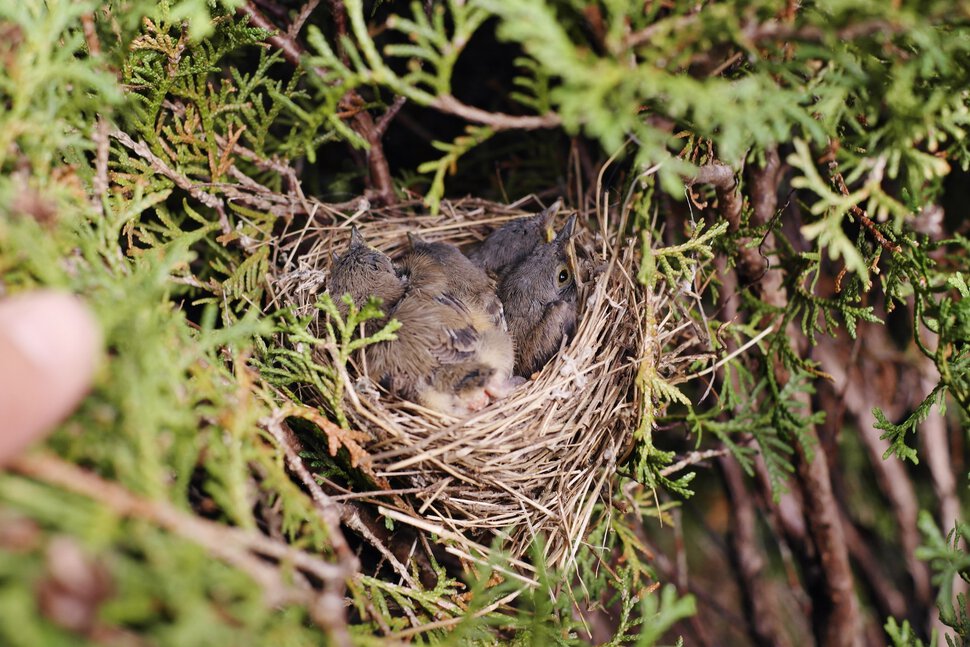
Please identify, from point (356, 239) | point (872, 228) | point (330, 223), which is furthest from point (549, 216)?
point (872, 228)

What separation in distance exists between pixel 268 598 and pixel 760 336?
165 cm

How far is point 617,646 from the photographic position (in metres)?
1.85

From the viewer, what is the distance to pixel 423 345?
7.14 ft

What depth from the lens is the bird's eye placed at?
8.13ft

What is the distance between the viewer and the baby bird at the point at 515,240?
259 centimetres

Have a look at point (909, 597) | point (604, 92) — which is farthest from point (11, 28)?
point (909, 597)

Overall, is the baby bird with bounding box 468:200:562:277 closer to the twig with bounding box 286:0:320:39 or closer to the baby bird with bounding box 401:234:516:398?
the baby bird with bounding box 401:234:516:398

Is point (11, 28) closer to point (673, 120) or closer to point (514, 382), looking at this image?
Answer: point (673, 120)

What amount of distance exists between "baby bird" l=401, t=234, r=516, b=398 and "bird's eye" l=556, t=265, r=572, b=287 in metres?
0.24

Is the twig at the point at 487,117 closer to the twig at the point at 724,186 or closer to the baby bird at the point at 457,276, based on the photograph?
the twig at the point at 724,186

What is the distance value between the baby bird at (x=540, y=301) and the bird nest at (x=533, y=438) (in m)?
0.08

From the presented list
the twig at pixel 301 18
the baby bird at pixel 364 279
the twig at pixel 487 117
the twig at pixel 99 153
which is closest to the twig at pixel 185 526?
the twig at pixel 99 153

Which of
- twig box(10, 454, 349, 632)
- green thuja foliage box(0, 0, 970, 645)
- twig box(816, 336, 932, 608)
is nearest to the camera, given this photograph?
twig box(10, 454, 349, 632)

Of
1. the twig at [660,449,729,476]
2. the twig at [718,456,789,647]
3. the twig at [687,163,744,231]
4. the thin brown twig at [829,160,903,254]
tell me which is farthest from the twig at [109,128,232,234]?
the twig at [718,456,789,647]
